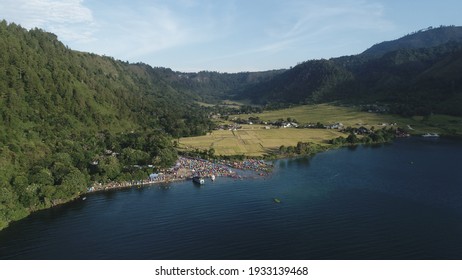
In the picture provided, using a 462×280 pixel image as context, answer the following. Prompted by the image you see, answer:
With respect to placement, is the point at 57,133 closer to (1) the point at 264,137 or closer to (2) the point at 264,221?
(1) the point at 264,137

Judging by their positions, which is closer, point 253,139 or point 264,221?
point 264,221

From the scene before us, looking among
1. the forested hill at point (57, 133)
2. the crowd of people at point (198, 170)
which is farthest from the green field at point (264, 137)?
the forested hill at point (57, 133)

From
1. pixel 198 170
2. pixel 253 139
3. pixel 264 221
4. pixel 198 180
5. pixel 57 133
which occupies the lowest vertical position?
pixel 264 221

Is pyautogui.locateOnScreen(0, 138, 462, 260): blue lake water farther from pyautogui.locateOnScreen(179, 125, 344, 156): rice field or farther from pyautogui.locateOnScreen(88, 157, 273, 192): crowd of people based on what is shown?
pyautogui.locateOnScreen(179, 125, 344, 156): rice field

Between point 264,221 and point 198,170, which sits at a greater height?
point 198,170

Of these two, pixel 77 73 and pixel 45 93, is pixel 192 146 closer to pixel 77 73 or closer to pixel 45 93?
→ pixel 45 93

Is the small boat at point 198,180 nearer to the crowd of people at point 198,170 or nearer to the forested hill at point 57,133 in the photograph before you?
the crowd of people at point 198,170

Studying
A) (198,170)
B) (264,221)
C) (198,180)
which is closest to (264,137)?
(198,170)

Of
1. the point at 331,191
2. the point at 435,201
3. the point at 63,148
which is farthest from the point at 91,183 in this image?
the point at 435,201
